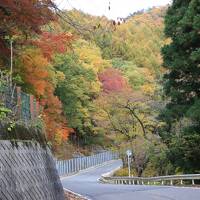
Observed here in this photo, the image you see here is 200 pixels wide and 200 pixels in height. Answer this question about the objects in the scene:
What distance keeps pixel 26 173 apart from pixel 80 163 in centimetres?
6696

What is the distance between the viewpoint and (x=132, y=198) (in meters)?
19.4

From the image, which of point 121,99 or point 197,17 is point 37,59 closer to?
point 197,17

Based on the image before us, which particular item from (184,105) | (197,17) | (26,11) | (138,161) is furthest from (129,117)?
(26,11)

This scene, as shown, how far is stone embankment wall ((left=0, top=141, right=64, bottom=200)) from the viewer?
8.77 metres

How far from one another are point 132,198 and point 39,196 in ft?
30.3

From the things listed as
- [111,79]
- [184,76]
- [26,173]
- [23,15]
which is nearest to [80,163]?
[111,79]

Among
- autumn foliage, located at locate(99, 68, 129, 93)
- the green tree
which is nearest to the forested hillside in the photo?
autumn foliage, located at locate(99, 68, 129, 93)

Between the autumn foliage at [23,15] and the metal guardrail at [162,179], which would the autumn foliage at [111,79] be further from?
the autumn foliage at [23,15]

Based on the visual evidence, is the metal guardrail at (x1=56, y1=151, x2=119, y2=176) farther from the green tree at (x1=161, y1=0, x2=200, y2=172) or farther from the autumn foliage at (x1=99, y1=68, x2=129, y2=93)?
the green tree at (x1=161, y1=0, x2=200, y2=172)

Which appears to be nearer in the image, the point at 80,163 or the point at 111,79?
the point at 80,163

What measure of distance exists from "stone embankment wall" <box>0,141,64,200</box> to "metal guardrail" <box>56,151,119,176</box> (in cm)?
5101

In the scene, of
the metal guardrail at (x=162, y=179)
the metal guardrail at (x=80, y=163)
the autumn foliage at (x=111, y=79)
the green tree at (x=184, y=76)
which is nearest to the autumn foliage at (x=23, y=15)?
the green tree at (x=184, y=76)

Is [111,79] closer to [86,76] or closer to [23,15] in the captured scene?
[86,76]

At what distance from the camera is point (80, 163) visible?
3017 inches
